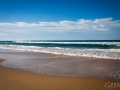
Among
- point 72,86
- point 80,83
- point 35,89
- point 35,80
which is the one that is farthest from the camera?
point 35,80

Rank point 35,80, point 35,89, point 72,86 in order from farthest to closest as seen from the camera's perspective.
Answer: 1. point 35,80
2. point 72,86
3. point 35,89

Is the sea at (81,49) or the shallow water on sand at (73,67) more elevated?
the sea at (81,49)

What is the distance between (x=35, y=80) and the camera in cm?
516

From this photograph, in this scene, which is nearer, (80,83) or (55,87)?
(55,87)

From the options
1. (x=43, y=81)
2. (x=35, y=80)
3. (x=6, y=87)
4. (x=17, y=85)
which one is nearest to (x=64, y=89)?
(x=43, y=81)

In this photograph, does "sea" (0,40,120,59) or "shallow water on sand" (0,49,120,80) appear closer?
"shallow water on sand" (0,49,120,80)

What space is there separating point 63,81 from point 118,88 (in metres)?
2.26

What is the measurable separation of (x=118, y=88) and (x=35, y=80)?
355 cm

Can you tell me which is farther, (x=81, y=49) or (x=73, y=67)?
(x=81, y=49)

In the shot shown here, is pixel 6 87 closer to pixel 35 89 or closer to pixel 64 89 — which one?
pixel 35 89

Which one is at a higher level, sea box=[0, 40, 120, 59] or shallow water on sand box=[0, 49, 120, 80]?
sea box=[0, 40, 120, 59]

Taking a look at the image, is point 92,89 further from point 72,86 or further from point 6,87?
point 6,87

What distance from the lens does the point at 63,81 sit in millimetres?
5055

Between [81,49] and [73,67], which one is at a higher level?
[81,49]
